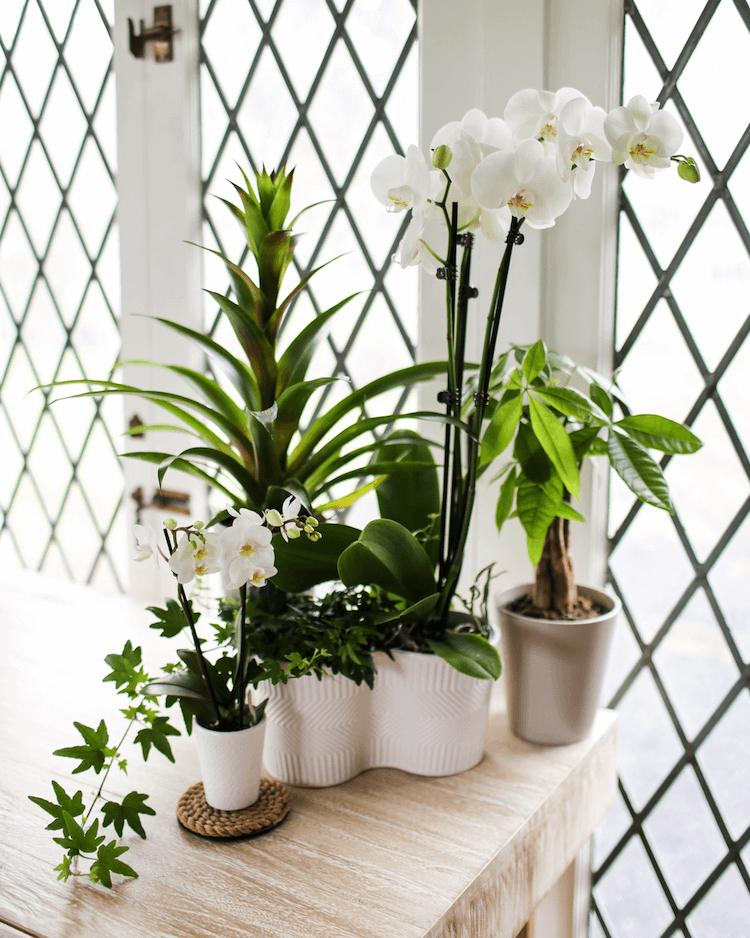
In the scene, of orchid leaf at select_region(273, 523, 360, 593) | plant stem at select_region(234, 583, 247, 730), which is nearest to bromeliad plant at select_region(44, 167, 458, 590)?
orchid leaf at select_region(273, 523, 360, 593)

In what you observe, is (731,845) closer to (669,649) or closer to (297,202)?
(669,649)

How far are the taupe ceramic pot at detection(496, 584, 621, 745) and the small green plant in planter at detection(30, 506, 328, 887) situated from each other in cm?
28

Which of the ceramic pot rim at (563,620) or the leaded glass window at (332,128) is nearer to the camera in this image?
the ceramic pot rim at (563,620)

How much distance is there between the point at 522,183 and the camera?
77cm

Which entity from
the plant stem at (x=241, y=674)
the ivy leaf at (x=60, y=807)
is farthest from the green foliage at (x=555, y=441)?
the ivy leaf at (x=60, y=807)

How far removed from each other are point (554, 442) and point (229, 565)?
0.37 meters

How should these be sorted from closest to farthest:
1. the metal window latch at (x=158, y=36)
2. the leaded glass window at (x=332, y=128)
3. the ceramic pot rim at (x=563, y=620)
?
the ceramic pot rim at (x=563, y=620) → the leaded glass window at (x=332, y=128) → the metal window latch at (x=158, y=36)

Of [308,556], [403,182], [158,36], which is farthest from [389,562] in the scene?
[158,36]

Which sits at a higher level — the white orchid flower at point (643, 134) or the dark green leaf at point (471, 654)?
the white orchid flower at point (643, 134)

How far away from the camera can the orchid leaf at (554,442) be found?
86cm

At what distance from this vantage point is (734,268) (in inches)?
42.4

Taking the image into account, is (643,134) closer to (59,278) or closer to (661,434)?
(661,434)

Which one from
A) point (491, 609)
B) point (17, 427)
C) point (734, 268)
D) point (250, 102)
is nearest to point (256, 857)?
point (491, 609)

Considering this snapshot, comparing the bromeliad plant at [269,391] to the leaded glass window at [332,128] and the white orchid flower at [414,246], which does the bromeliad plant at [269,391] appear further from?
the leaded glass window at [332,128]
